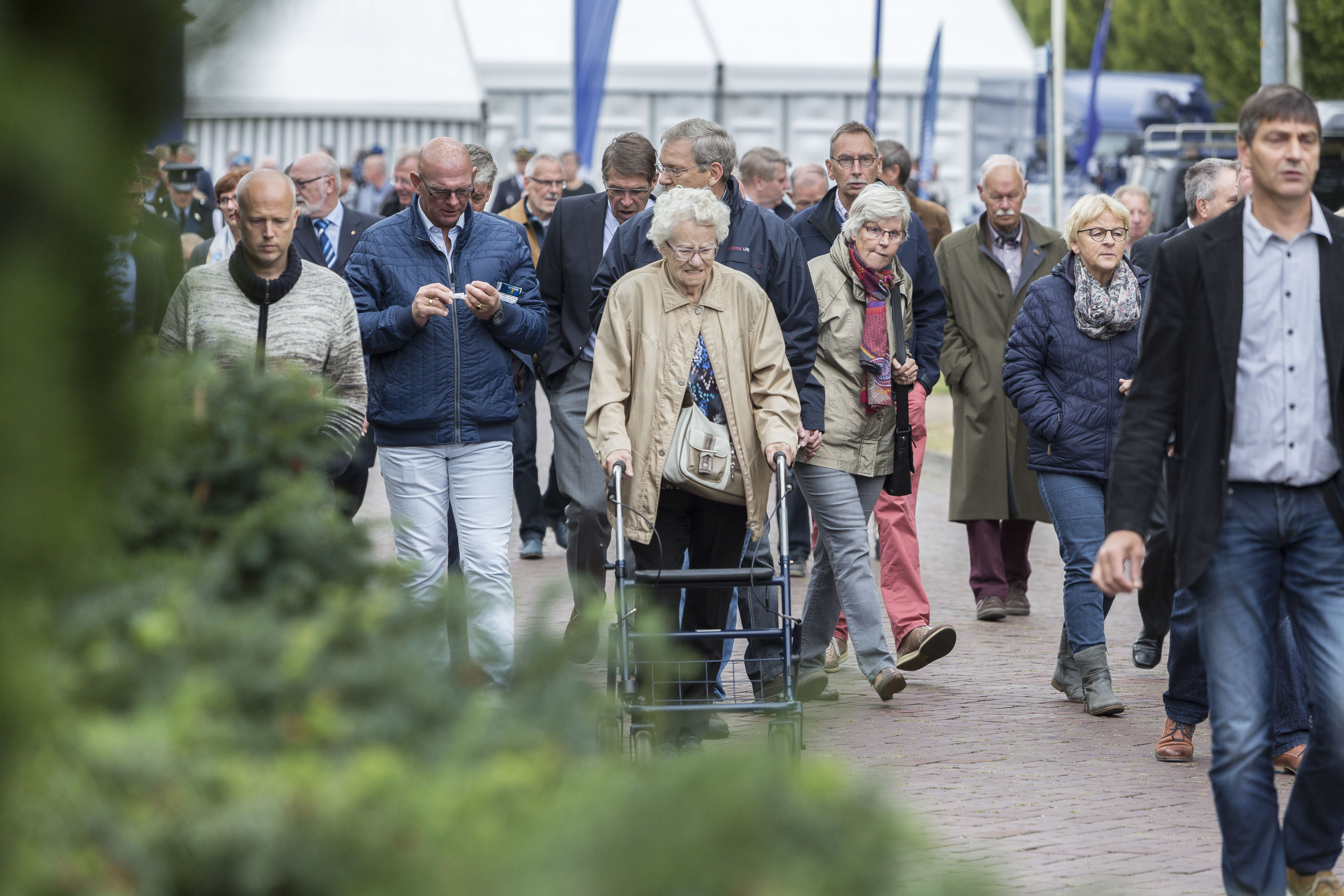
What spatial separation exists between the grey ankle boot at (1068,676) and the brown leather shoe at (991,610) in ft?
5.69

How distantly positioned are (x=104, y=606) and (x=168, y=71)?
701 millimetres

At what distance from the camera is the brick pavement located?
4.48m

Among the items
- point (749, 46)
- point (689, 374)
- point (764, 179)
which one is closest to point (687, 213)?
point (689, 374)

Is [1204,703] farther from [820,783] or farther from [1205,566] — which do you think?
[820,783]

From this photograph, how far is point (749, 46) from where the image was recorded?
98.2 feet

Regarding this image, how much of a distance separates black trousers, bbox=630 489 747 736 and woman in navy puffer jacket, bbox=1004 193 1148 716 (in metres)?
1.43

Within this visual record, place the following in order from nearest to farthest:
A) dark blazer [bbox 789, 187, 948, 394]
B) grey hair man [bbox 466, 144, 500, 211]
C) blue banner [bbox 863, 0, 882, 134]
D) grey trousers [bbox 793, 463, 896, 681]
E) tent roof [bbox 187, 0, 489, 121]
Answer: tent roof [bbox 187, 0, 489, 121]
grey trousers [bbox 793, 463, 896, 681]
dark blazer [bbox 789, 187, 948, 394]
grey hair man [bbox 466, 144, 500, 211]
blue banner [bbox 863, 0, 882, 134]

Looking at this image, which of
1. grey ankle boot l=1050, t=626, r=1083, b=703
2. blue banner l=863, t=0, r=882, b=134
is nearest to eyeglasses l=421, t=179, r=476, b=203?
grey ankle boot l=1050, t=626, r=1083, b=703

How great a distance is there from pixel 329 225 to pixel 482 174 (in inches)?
36.3

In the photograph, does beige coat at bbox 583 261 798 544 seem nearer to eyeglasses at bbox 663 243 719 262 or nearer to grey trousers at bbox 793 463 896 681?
eyeglasses at bbox 663 243 719 262

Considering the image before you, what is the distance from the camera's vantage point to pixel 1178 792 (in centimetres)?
557

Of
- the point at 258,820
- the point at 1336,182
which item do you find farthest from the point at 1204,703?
the point at 1336,182

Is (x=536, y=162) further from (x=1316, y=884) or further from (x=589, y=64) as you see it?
(x=1316, y=884)

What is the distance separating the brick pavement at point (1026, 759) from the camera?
448 centimetres
